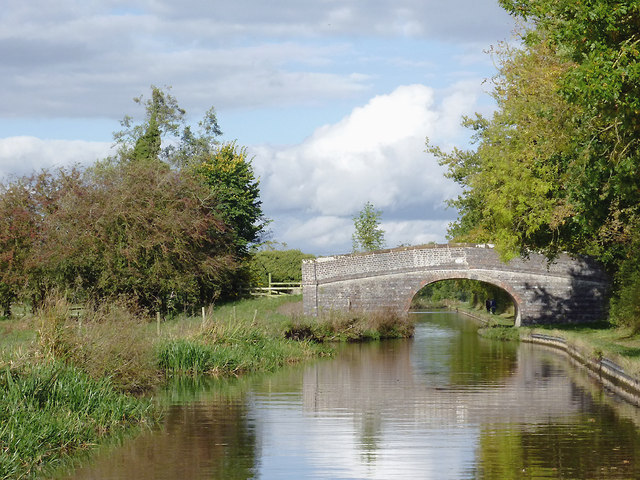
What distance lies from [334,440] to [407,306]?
33199mm

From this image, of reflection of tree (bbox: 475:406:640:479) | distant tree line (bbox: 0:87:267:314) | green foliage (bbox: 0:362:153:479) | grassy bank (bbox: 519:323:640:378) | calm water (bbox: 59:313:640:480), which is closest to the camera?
reflection of tree (bbox: 475:406:640:479)

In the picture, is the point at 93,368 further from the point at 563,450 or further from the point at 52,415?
the point at 563,450

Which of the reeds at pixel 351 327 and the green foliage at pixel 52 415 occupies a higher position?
the reeds at pixel 351 327

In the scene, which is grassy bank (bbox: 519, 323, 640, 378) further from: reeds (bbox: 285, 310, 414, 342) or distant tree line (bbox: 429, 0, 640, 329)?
reeds (bbox: 285, 310, 414, 342)

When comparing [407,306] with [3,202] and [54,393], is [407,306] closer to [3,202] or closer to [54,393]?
[3,202]

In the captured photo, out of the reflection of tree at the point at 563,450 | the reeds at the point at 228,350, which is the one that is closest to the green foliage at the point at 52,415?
the reflection of tree at the point at 563,450

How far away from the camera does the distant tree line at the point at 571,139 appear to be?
17.1 m

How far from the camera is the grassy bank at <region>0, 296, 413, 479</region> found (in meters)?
13.5

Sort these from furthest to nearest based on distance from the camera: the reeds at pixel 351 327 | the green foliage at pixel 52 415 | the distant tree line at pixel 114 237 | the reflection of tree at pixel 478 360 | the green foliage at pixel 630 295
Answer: the distant tree line at pixel 114 237
the reeds at pixel 351 327
the green foliage at pixel 630 295
the reflection of tree at pixel 478 360
the green foliage at pixel 52 415

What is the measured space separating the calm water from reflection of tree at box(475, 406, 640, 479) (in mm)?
17

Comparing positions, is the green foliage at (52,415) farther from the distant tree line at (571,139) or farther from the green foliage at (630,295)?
the green foliage at (630,295)

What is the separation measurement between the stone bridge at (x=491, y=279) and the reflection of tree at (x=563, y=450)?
3015 cm

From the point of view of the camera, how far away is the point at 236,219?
5831 cm

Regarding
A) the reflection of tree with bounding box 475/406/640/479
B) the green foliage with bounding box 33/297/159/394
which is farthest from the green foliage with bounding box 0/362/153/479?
the reflection of tree with bounding box 475/406/640/479
